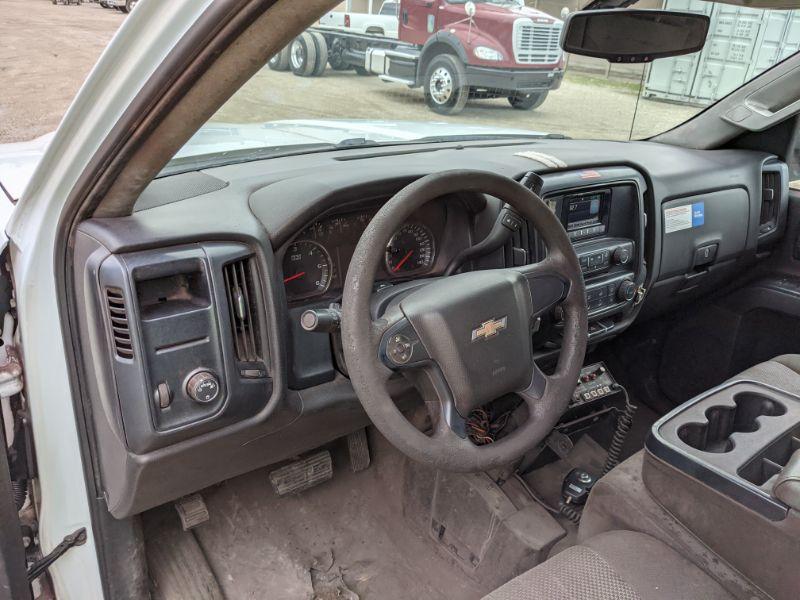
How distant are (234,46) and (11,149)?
4.95 feet

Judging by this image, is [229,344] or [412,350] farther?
[229,344]

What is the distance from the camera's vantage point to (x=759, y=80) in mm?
2693

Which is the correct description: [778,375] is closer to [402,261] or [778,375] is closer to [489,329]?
[489,329]

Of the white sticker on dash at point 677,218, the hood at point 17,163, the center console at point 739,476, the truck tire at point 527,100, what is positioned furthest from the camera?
the truck tire at point 527,100

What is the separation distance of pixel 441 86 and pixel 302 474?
181 cm

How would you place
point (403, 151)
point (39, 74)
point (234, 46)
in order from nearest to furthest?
point (234, 46), point (403, 151), point (39, 74)

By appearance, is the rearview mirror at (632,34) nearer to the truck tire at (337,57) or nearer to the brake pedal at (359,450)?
the truck tire at (337,57)

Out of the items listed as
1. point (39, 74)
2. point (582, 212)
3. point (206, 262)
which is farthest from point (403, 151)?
point (39, 74)

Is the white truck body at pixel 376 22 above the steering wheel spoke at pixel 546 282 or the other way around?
above

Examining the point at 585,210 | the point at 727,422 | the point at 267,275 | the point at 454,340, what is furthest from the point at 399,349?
the point at 585,210

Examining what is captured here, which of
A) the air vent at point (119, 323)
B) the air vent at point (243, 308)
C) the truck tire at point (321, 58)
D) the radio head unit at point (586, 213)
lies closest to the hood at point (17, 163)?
the air vent at point (119, 323)

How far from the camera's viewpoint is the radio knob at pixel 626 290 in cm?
229

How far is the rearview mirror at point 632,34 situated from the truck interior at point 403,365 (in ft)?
1.20

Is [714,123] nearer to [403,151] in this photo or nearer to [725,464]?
[403,151]
